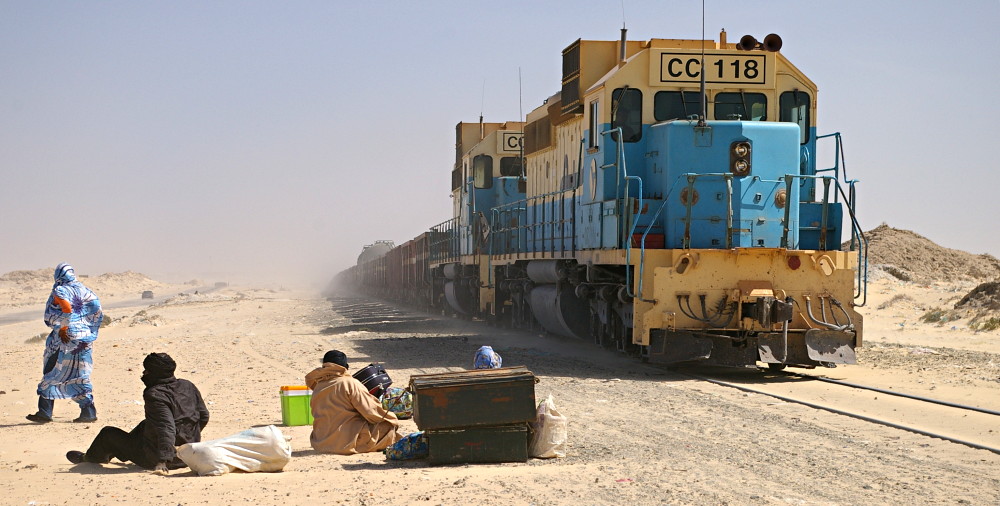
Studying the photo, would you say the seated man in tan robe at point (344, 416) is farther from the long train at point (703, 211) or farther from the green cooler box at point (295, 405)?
the long train at point (703, 211)

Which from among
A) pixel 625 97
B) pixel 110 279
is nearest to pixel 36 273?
pixel 110 279

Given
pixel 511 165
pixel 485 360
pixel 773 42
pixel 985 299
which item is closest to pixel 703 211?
pixel 773 42

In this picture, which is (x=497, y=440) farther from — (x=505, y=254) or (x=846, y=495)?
(x=505, y=254)

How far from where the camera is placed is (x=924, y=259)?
4981 centimetres

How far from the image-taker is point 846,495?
6371mm

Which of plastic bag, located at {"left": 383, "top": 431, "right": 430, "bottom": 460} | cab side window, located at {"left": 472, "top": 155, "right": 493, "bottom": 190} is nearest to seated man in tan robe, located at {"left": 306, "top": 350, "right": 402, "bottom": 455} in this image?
plastic bag, located at {"left": 383, "top": 431, "right": 430, "bottom": 460}

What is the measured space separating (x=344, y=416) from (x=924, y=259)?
4662 centimetres

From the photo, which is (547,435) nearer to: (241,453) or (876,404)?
(241,453)

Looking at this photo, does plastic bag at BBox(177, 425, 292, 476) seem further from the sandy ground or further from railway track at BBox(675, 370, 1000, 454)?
railway track at BBox(675, 370, 1000, 454)

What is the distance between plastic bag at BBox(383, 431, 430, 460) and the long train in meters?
5.62

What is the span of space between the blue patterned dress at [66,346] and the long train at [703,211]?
6283 mm

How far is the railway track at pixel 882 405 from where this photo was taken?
8.80 meters

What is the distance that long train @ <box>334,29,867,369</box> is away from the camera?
12.8 m

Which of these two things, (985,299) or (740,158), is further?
(985,299)
